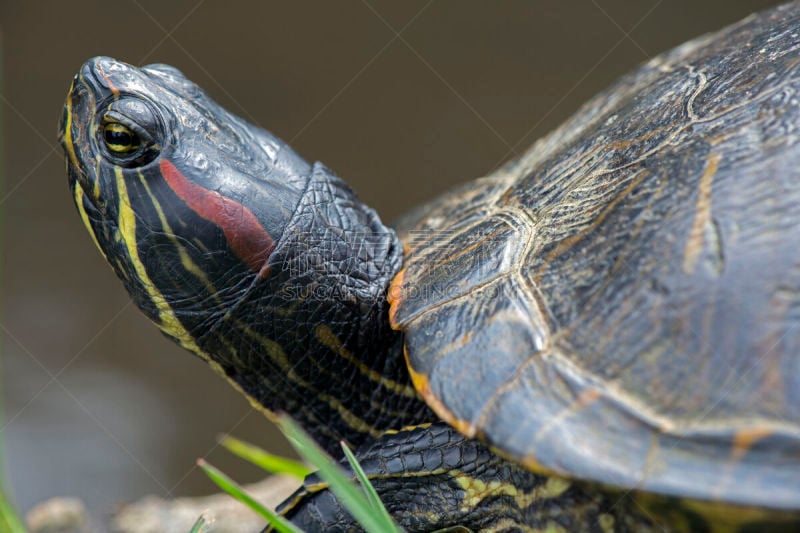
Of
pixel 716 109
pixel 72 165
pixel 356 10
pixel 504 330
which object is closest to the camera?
pixel 504 330

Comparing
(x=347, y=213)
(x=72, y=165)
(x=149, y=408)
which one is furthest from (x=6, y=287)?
(x=347, y=213)

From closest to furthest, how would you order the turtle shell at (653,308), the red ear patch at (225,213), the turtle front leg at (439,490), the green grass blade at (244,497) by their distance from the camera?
the turtle shell at (653,308) < the green grass blade at (244,497) < the turtle front leg at (439,490) < the red ear patch at (225,213)

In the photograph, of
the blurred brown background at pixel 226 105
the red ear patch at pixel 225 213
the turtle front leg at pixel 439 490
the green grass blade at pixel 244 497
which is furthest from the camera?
the blurred brown background at pixel 226 105

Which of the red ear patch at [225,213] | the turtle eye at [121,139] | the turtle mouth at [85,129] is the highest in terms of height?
the turtle mouth at [85,129]

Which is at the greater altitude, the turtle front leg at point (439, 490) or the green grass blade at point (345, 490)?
the green grass blade at point (345, 490)

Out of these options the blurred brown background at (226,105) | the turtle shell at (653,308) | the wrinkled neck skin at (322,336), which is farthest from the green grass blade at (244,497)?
the blurred brown background at (226,105)

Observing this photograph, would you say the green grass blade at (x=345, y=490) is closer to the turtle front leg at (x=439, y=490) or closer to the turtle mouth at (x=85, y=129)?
the turtle front leg at (x=439, y=490)

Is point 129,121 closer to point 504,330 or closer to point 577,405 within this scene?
point 504,330
